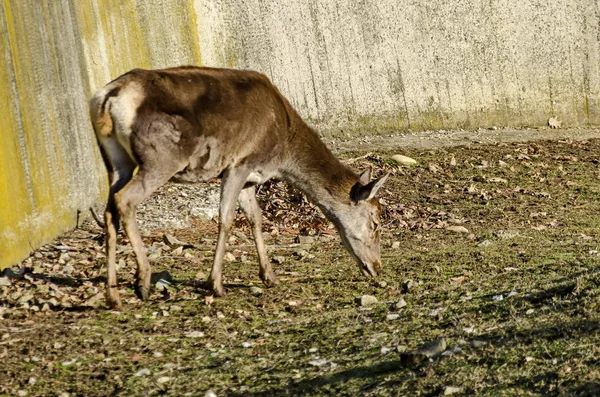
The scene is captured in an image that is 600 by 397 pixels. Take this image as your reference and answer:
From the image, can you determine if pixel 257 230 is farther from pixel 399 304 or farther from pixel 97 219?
pixel 97 219

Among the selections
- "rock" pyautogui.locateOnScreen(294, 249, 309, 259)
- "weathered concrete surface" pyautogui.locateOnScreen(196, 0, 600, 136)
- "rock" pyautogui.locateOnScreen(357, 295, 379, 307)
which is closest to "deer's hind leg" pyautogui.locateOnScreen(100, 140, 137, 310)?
"rock" pyautogui.locateOnScreen(357, 295, 379, 307)

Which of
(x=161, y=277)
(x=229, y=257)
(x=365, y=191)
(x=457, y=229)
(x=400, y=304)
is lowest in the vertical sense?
(x=457, y=229)

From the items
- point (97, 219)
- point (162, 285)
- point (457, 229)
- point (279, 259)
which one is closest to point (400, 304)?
point (162, 285)

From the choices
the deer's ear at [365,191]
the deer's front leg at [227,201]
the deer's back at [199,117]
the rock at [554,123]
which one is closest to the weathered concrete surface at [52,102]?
the deer's back at [199,117]

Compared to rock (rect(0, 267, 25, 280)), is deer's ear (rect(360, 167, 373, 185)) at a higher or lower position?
higher

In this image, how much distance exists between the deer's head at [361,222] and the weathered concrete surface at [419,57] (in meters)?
5.23

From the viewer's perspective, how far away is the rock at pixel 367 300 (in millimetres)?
7168

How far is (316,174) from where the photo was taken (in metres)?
8.57

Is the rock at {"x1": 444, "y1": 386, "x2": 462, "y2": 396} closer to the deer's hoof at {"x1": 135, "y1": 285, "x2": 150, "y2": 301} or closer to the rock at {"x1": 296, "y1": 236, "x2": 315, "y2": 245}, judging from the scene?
the deer's hoof at {"x1": 135, "y1": 285, "x2": 150, "y2": 301}

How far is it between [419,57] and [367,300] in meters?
7.59

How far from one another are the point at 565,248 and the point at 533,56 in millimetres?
6336

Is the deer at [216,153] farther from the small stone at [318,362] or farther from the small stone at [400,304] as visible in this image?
the small stone at [318,362]

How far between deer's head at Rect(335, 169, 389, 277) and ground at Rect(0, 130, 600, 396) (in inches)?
9.0

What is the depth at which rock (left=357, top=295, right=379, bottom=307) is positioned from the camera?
7.17 metres
